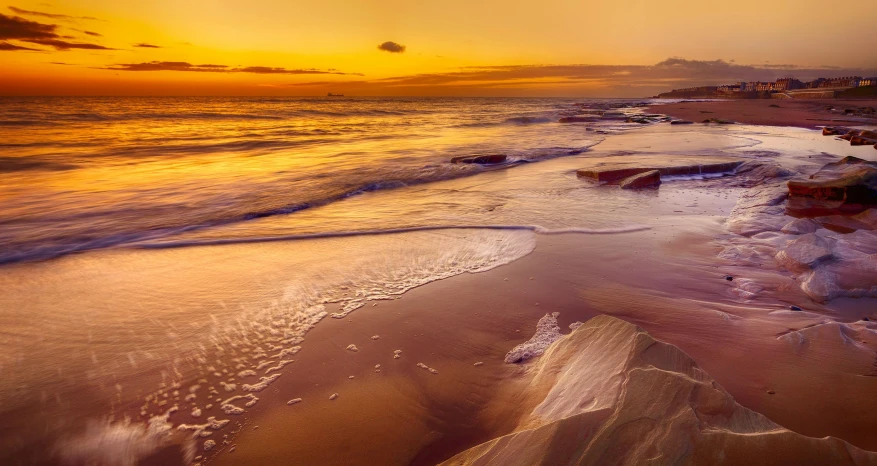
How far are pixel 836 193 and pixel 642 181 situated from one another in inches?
98.3

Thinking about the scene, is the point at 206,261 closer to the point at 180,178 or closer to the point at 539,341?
the point at 539,341

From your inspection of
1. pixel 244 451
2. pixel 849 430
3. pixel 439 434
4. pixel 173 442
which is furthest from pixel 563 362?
pixel 173 442

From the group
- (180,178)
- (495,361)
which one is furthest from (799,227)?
(180,178)

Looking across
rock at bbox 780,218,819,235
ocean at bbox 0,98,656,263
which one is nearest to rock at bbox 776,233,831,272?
rock at bbox 780,218,819,235

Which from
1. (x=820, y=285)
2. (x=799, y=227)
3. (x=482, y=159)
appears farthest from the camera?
(x=482, y=159)

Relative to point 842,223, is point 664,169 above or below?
above

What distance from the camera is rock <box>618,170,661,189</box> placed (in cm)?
751

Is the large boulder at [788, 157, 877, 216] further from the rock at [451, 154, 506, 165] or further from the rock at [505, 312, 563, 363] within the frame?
the rock at [451, 154, 506, 165]

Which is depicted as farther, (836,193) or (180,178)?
(180,178)

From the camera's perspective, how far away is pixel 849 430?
6.13 feet

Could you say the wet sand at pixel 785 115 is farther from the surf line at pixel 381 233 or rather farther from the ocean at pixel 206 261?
the surf line at pixel 381 233

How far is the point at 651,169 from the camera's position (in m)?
8.23

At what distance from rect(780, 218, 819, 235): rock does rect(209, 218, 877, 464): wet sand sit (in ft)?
5.05

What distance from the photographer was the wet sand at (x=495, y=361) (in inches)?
78.9
